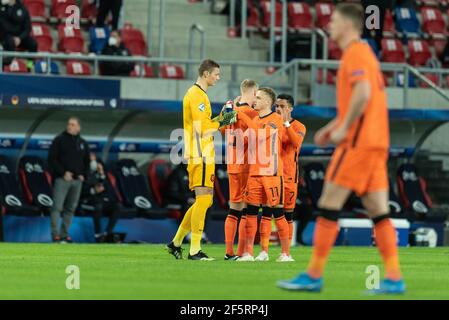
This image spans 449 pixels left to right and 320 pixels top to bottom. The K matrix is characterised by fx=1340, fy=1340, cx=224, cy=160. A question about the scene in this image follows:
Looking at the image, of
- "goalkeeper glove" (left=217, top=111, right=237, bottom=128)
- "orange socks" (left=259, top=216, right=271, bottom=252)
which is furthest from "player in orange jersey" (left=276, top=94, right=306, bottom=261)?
"goalkeeper glove" (left=217, top=111, right=237, bottom=128)

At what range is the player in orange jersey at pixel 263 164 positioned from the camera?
16109 millimetres

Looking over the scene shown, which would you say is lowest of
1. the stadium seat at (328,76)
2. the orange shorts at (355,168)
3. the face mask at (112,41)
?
the orange shorts at (355,168)

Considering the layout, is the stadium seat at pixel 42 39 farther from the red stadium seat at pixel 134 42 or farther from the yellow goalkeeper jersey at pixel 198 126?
the yellow goalkeeper jersey at pixel 198 126

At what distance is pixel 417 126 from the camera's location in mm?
27219

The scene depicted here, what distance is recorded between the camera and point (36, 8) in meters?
27.9

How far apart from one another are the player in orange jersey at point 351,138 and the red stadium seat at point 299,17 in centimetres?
2049

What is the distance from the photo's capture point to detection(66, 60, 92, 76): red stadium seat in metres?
26.2

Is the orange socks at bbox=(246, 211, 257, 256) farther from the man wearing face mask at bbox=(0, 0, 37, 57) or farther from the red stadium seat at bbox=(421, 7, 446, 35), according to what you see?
the red stadium seat at bbox=(421, 7, 446, 35)

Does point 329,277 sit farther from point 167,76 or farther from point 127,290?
point 167,76

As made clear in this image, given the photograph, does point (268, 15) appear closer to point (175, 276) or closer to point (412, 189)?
point (412, 189)

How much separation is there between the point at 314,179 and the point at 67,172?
5.72m

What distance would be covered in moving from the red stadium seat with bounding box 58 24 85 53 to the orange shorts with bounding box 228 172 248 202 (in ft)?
35.5

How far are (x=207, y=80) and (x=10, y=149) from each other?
10.4 metres

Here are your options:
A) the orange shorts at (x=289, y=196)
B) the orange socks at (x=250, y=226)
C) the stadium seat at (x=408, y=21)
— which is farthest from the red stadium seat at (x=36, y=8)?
the orange socks at (x=250, y=226)
